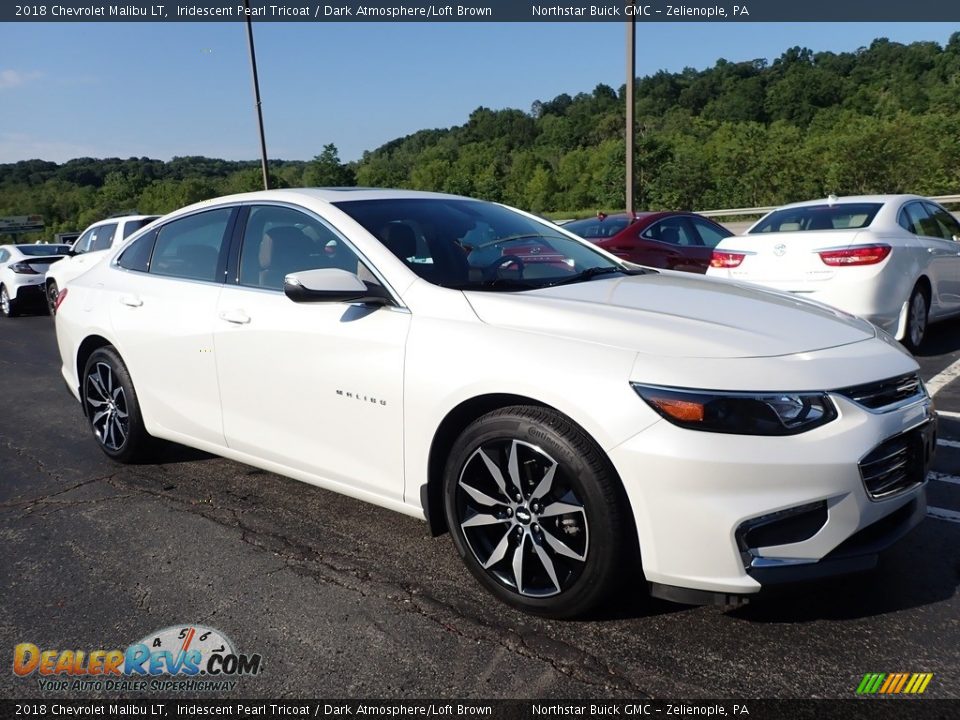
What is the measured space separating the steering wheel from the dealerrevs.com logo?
1714mm

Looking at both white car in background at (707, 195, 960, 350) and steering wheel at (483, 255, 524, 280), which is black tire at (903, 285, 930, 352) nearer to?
white car in background at (707, 195, 960, 350)

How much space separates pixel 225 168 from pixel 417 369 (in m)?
45.2

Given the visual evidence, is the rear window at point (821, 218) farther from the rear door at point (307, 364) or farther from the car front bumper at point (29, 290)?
the car front bumper at point (29, 290)

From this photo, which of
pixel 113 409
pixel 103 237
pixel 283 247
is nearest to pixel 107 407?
pixel 113 409

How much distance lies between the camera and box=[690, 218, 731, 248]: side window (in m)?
10.6

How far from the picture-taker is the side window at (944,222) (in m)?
7.83

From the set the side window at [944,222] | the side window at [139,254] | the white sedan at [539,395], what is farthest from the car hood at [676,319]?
the side window at [944,222]

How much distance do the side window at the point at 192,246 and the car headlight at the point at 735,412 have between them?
253cm

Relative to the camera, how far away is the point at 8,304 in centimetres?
1485

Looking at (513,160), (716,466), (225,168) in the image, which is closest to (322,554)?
(716,466)

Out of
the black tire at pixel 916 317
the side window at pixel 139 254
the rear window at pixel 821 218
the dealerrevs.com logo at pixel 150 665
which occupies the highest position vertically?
the side window at pixel 139 254

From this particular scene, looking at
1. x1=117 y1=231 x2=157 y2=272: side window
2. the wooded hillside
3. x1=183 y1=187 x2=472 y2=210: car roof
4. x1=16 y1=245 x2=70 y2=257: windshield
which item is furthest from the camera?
the wooded hillside

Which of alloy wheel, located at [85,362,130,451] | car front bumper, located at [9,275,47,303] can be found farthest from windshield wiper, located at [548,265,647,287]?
car front bumper, located at [9,275,47,303]

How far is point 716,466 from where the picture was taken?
7.54 feet
